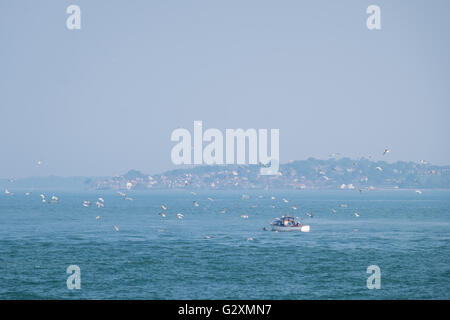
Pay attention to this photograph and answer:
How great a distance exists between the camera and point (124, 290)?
4275 centimetres

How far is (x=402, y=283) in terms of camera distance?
46.3 metres

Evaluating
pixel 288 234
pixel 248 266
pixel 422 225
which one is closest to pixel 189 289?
pixel 248 266

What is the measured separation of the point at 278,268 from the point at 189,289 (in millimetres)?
12503

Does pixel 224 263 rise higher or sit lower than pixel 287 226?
higher

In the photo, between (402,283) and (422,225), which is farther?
(422,225)

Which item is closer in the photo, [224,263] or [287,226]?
[224,263]

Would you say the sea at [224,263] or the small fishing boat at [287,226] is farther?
the small fishing boat at [287,226]

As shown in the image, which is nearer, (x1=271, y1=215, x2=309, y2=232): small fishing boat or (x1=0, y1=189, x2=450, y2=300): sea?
(x1=0, y1=189, x2=450, y2=300): sea
